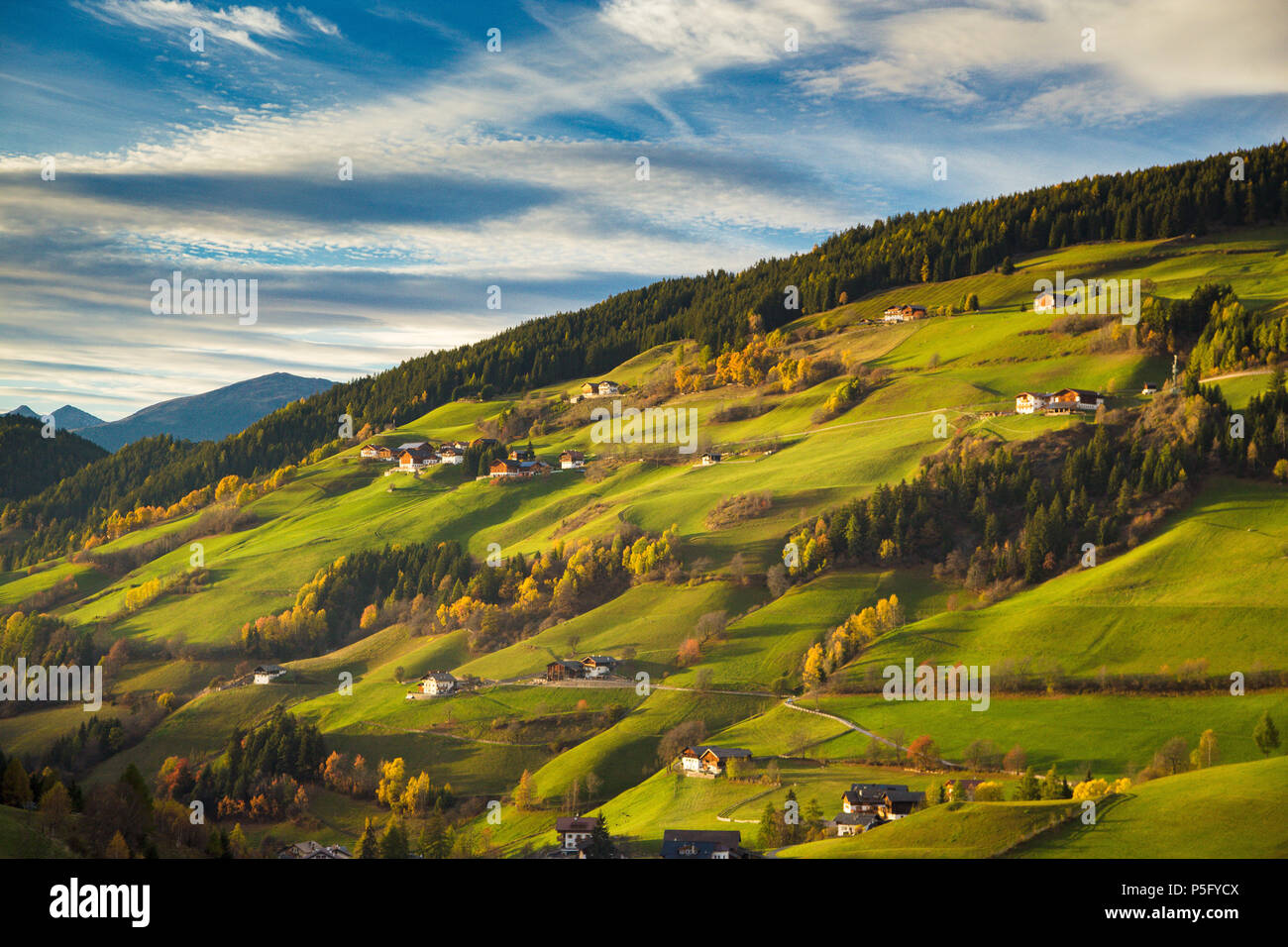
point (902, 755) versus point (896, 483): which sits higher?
point (896, 483)

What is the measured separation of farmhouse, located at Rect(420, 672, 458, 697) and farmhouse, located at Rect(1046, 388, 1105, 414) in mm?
103488

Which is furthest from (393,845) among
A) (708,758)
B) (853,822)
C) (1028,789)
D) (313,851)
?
(1028,789)

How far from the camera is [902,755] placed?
88.4 metres

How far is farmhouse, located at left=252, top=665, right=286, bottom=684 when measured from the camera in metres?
136

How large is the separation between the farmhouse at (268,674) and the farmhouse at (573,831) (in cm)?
7206

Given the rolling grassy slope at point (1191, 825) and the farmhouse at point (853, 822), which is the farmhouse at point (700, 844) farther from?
the rolling grassy slope at point (1191, 825)

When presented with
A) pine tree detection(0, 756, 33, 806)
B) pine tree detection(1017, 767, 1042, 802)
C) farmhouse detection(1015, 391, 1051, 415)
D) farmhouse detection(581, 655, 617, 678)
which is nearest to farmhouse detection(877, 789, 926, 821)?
pine tree detection(1017, 767, 1042, 802)

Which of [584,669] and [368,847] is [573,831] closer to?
[368,847]

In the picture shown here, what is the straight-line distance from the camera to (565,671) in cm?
11588

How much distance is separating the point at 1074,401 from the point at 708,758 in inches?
3844
